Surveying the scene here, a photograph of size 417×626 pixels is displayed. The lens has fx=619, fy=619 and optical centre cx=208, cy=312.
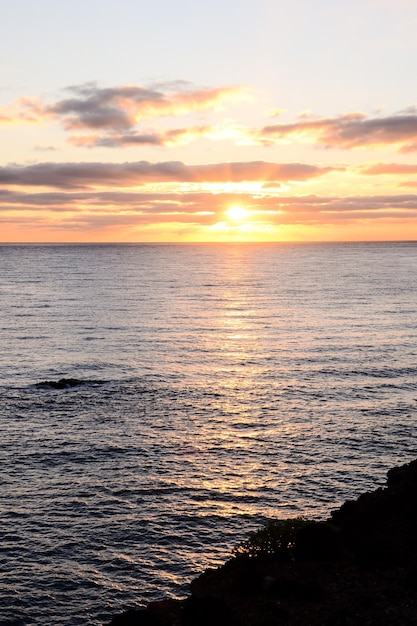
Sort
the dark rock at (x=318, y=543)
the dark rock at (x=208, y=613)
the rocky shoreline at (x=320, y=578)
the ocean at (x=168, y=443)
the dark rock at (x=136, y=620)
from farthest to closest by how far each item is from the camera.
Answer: the ocean at (x=168, y=443) < the dark rock at (x=318, y=543) < the rocky shoreline at (x=320, y=578) < the dark rock at (x=136, y=620) < the dark rock at (x=208, y=613)

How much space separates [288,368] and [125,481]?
35.3m

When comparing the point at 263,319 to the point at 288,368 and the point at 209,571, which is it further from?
the point at 209,571

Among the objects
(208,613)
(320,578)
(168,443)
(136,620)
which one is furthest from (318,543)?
Result: (168,443)

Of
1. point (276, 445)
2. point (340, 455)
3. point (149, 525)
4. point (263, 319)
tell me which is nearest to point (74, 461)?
point (149, 525)

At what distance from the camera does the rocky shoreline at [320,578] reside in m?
21.5

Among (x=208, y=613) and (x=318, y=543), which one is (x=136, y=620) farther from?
(x=318, y=543)

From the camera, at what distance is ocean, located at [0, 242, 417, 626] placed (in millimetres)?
30375

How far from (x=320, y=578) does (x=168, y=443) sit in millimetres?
23671

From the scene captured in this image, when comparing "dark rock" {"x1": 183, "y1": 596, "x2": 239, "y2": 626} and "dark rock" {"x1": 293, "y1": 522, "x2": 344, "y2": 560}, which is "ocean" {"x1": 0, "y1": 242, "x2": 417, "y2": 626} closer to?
"dark rock" {"x1": 293, "y1": 522, "x2": 344, "y2": 560}

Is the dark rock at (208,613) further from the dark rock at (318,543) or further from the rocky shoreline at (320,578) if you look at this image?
the dark rock at (318,543)

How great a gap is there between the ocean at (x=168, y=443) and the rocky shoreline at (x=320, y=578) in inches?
182

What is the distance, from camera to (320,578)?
80.3ft

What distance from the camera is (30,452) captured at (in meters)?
44.5

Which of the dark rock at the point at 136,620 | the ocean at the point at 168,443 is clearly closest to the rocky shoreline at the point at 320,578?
the dark rock at the point at 136,620
